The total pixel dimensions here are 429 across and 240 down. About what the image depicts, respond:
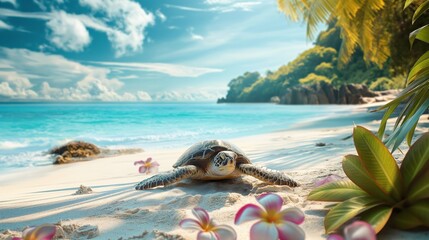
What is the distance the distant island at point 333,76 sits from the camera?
1447 centimetres

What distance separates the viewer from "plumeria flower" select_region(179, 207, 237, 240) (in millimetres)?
1359

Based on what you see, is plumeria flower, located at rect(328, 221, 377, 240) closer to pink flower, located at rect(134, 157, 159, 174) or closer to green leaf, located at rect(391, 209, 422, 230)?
green leaf, located at rect(391, 209, 422, 230)

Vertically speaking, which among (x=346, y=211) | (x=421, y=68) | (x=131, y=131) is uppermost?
(x=421, y=68)

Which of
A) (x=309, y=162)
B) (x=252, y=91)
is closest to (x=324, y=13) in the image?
(x=309, y=162)

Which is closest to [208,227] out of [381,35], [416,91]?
[416,91]

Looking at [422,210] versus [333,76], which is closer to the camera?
[422,210]

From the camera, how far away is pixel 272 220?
1.41 metres

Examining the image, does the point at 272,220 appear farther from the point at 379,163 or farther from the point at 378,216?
the point at 379,163

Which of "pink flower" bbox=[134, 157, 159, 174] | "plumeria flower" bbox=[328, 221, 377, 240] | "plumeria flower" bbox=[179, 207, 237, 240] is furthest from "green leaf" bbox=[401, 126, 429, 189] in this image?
"pink flower" bbox=[134, 157, 159, 174]

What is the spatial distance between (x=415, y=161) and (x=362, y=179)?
27 cm

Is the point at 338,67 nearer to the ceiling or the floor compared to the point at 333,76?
nearer to the floor

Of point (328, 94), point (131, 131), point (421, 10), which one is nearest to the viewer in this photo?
point (421, 10)

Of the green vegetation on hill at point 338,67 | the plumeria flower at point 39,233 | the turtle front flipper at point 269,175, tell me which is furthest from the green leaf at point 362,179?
the green vegetation on hill at point 338,67

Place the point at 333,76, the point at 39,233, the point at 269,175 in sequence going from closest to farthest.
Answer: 1. the point at 39,233
2. the point at 269,175
3. the point at 333,76
